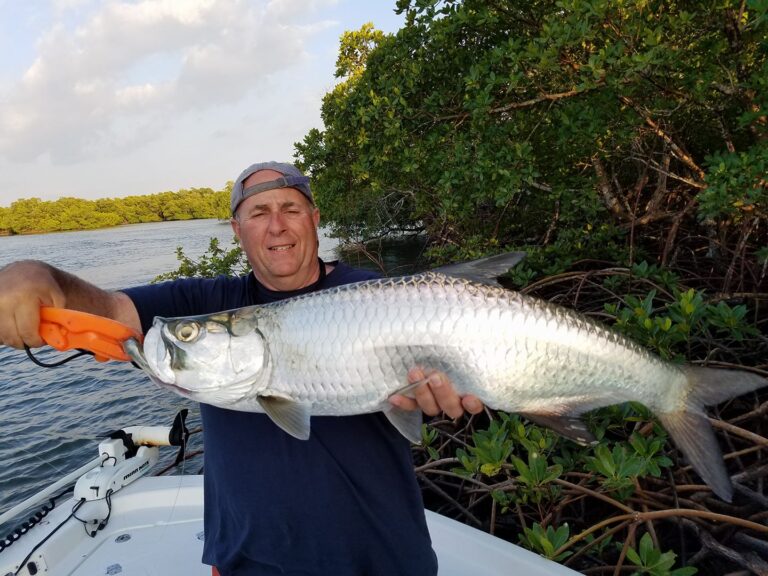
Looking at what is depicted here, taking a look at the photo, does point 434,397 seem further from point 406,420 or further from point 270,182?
point 270,182

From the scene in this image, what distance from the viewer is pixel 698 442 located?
91.7 inches

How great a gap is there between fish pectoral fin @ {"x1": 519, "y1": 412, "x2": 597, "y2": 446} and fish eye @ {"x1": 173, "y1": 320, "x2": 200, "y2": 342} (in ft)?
5.51

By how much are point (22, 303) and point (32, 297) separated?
4 centimetres

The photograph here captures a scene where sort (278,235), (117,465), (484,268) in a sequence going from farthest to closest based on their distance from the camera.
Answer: (117,465)
(278,235)
(484,268)

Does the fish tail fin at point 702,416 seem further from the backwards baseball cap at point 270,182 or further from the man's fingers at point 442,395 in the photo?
the backwards baseball cap at point 270,182

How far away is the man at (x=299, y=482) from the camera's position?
2.02m

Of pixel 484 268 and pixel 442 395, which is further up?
pixel 484 268

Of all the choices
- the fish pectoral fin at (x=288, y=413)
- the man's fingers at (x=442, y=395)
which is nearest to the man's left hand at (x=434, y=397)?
the man's fingers at (x=442, y=395)

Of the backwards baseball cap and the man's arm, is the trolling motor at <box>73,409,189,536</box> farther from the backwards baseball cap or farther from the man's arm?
the backwards baseball cap

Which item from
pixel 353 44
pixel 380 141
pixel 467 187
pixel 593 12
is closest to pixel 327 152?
pixel 380 141

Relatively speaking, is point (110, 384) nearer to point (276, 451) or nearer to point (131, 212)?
point (276, 451)

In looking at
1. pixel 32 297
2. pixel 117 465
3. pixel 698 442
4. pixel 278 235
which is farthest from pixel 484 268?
pixel 117 465

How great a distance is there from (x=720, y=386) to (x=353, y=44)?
60.7ft

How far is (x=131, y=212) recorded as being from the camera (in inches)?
3346
